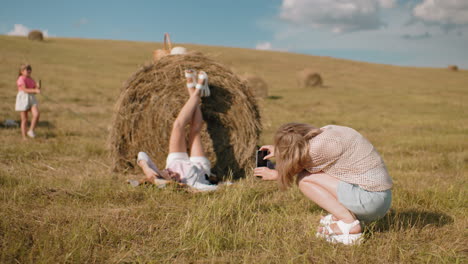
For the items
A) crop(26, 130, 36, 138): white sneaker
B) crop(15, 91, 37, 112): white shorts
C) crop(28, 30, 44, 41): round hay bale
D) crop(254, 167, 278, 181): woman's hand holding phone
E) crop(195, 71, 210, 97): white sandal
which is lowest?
crop(26, 130, 36, 138): white sneaker

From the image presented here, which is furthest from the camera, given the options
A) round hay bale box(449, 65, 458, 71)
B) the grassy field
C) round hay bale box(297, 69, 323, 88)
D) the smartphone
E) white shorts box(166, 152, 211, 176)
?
round hay bale box(449, 65, 458, 71)

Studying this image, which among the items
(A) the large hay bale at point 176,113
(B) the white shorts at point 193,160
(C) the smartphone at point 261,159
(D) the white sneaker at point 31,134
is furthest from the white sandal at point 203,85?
(D) the white sneaker at point 31,134

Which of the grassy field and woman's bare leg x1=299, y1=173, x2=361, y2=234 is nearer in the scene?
the grassy field

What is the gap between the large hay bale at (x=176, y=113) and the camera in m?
4.95

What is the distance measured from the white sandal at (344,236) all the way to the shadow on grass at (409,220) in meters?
0.29

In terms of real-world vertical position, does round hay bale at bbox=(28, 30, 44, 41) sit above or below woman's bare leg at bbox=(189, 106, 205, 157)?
above

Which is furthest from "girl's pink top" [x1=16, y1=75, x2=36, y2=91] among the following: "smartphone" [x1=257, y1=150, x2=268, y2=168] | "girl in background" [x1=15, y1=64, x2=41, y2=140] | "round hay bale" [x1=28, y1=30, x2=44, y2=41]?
"round hay bale" [x1=28, y1=30, x2=44, y2=41]

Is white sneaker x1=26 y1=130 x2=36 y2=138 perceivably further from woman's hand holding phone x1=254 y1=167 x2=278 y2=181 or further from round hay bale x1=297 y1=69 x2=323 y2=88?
round hay bale x1=297 y1=69 x2=323 y2=88

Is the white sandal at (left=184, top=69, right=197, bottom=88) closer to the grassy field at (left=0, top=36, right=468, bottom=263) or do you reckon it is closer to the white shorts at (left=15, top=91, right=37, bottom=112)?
the grassy field at (left=0, top=36, right=468, bottom=263)

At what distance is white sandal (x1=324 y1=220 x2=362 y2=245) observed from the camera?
2.61m

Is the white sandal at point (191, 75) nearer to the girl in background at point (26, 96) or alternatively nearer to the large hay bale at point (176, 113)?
the large hay bale at point (176, 113)

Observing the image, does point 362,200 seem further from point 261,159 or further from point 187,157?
point 187,157

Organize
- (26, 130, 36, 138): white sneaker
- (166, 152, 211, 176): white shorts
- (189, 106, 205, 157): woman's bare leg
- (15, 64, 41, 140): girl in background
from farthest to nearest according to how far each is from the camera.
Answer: (15, 64, 41, 140): girl in background
(26, 130, 36, 138): white sneaker
(189, 106, 205, 157): woman's bare leg
(166, 152, 211, 176): white shorts

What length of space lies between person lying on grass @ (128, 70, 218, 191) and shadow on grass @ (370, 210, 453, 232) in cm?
170
